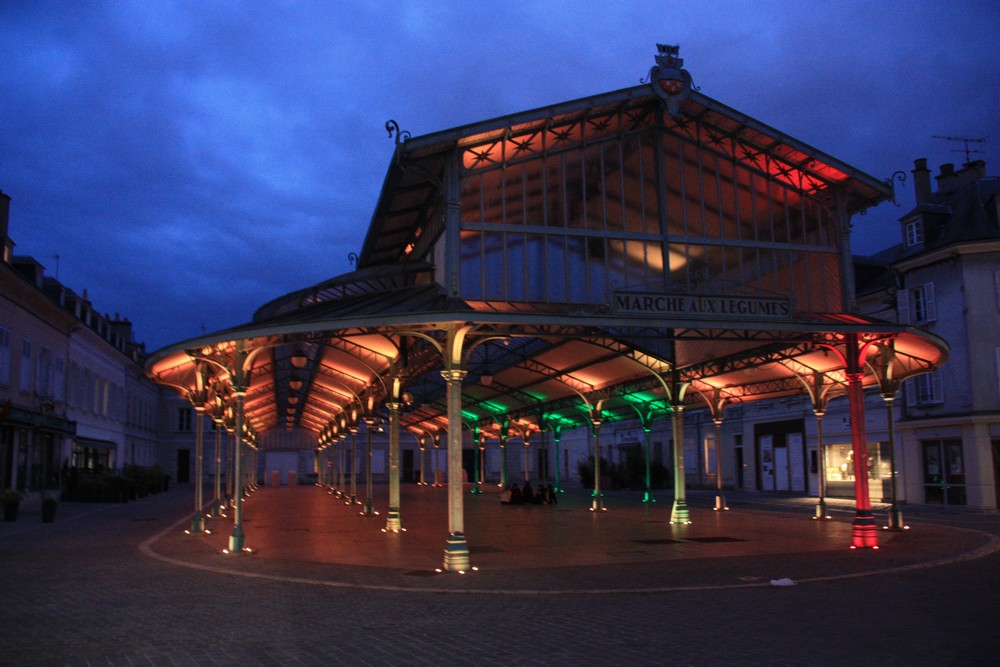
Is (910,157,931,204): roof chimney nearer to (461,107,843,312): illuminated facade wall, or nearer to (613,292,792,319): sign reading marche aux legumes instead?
(461,107,843,312): illuminated facade wall

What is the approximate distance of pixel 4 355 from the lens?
28156 millimetres

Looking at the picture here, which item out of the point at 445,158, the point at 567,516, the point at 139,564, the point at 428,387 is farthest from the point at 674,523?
the point at 428,387

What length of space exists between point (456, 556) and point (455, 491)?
105 cm

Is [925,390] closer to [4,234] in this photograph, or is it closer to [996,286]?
[996,286]

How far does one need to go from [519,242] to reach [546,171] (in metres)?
1.71

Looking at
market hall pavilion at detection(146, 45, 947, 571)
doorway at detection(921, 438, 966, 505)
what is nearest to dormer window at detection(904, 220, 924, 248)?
doorway at detection(921, 438, 966, 505)

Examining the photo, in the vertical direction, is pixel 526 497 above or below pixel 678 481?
below

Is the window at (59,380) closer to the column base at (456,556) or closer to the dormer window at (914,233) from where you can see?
the column base at (456,556)

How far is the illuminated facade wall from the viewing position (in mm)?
15914

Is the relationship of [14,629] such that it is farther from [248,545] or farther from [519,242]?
[519,242]

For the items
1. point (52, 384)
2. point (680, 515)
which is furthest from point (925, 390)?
point (52, 384)

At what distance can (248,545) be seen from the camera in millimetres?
17688

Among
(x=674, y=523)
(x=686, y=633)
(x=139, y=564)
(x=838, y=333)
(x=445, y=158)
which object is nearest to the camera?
(x=686, y=633)

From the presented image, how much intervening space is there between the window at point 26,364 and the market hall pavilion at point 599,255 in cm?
1255
